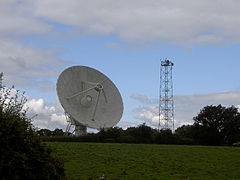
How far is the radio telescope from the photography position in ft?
186

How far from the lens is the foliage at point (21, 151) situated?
11.0m

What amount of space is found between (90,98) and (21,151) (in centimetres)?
4831

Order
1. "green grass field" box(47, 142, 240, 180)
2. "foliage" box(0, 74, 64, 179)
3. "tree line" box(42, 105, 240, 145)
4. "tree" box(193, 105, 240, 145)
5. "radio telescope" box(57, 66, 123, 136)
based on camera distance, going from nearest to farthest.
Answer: "foliage" box(0, 74, 64, 179) → "green grass field" box(47, 142, 240, 180) → "radio telescope" box(57, 66, 123, 136) → "tree line" box(42, 105, 240, 145) → "tree" box(193, 105, 240, 145)

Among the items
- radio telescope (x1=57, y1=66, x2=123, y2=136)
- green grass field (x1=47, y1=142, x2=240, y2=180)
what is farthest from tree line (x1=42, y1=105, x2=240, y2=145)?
green grass field (x1=47, y1=142, x2=240, y2=180)

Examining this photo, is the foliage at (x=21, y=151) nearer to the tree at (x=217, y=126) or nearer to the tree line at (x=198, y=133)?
the tree line at (x=198, y=133)

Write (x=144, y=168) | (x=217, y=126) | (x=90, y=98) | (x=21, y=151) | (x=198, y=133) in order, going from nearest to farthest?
(x=21, y=151), (x=144, y=168), (x=90, y=98), (x=198, y=133), (x=217, y=126)

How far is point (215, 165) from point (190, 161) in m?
2.18

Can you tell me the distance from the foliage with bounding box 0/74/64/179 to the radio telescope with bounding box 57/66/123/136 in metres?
43.1

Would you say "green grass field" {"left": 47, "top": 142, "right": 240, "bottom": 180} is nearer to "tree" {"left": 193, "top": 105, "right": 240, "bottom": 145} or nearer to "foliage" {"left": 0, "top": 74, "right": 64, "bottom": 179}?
"foliage" {"left": 0, "top": 74, "right": 64, "bottom": 179}

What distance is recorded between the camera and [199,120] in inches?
3036

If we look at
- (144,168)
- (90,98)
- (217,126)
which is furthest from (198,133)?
(144,168)

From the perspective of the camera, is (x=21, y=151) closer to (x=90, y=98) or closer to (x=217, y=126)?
(x=90, y=98)

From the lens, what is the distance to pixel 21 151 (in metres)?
11.5

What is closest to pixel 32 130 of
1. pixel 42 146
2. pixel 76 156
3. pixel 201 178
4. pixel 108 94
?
pixel 42 146
